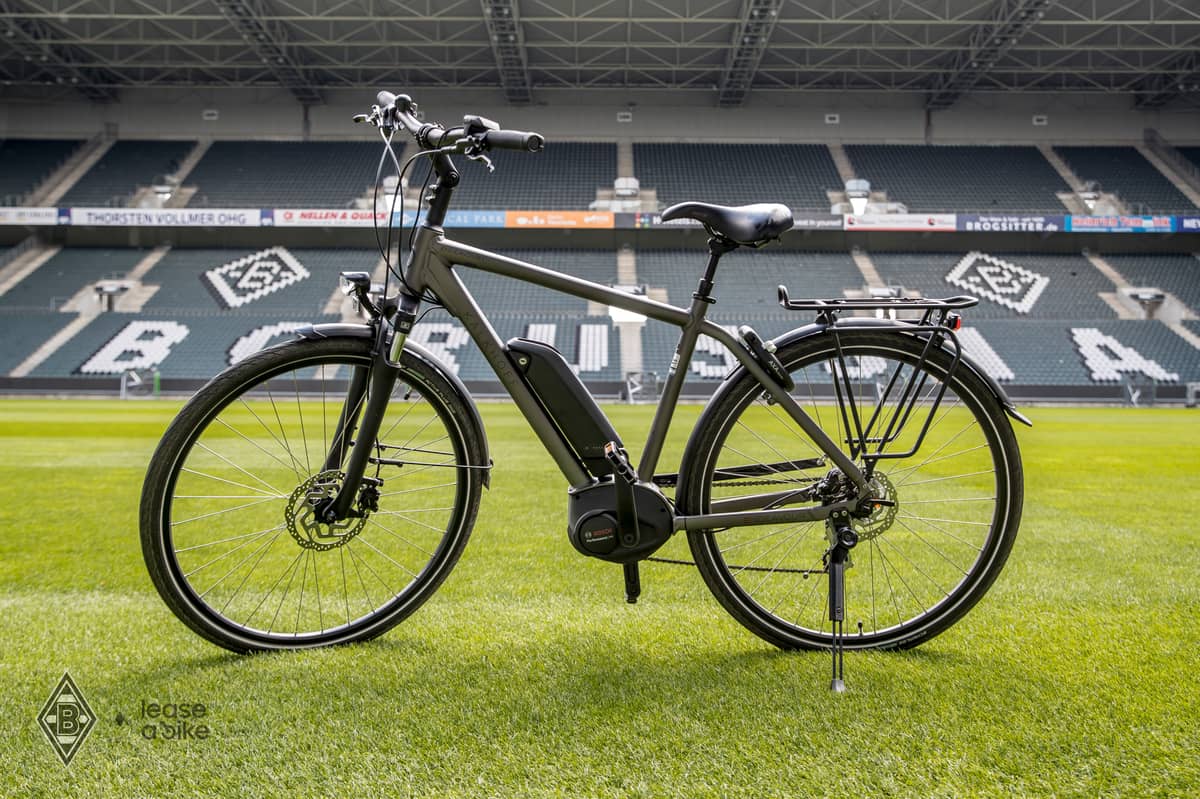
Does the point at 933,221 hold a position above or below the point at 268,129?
below

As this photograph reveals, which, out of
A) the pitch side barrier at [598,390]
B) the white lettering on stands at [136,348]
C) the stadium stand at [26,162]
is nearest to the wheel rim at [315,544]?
the pitch side barrier at [598,390]

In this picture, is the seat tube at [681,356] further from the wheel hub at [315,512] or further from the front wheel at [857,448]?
the wheel hub at [315,512]

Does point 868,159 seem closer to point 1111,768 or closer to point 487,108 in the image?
point 487,108

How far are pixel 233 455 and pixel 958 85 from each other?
26.6 meters

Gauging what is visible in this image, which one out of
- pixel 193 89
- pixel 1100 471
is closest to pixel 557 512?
pixel 1100 471

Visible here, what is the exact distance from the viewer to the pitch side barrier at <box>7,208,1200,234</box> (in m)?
24.3

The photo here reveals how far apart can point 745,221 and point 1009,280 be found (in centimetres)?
2595

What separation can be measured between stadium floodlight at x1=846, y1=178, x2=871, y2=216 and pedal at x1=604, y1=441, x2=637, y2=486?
2376cm

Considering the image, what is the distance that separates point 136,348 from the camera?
20.8 m

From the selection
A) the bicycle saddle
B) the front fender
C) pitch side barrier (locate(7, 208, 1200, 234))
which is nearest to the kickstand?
the bicycle saddle

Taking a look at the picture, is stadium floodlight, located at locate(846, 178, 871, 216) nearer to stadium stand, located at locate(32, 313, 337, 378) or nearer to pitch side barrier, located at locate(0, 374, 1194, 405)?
pitch side barrier, located at locate(0, 374, 1194, 405)

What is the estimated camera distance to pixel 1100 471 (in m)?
6.18

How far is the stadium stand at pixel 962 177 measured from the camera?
25.9m

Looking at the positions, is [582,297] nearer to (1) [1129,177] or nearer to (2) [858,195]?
(2) [858,195]
